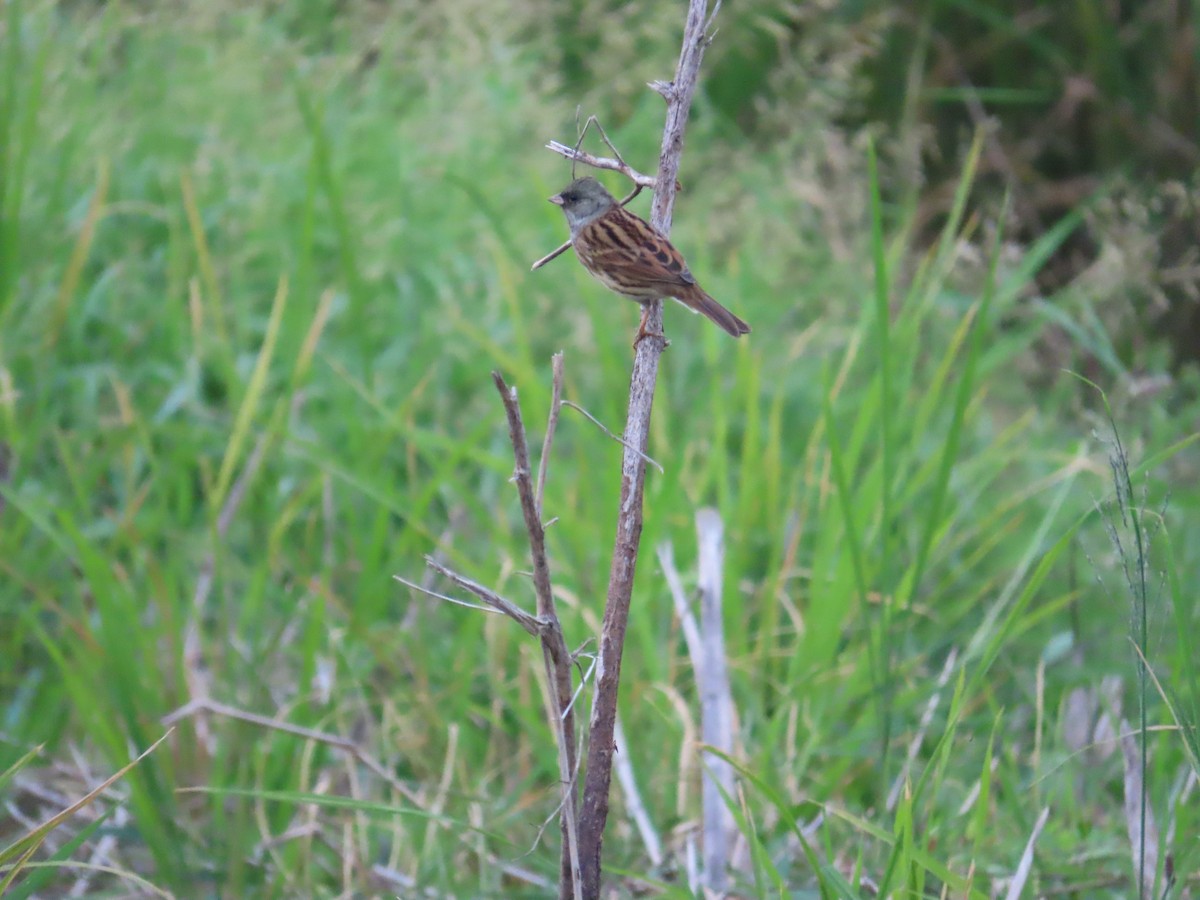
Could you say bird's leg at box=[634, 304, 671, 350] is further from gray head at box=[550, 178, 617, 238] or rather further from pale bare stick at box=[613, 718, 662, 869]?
pale bare stick at box=[613, 718, 662, 869]

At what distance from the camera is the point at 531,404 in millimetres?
2984

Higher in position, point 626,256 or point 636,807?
point 626,256

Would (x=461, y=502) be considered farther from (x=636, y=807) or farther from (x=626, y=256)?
(x=626, y=256)

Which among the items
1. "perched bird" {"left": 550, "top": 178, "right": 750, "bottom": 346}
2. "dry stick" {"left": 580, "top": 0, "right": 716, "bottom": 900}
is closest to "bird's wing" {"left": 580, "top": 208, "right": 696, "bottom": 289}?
"perched bird" {"left": 550, "top": 178, "right": 750, "bottom": 346}

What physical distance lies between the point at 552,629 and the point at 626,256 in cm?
71

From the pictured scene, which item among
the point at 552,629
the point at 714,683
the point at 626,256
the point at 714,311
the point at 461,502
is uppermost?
the point at 626,256

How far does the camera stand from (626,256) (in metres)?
1.82

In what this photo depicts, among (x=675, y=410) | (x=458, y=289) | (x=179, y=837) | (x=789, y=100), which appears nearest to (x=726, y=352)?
(x=675, y=410)

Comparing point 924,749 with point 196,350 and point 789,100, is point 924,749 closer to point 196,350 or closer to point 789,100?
point 196,350

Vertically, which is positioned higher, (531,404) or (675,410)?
(531,404)

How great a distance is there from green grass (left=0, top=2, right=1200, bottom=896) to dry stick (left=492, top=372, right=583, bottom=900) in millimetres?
158

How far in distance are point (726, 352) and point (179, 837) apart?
89.4 inches

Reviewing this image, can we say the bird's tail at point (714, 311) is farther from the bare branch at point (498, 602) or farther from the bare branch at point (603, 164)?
the bare branch at point (498, 602)

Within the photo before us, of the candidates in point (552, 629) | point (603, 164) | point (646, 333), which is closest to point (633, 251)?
point (646, 333)
